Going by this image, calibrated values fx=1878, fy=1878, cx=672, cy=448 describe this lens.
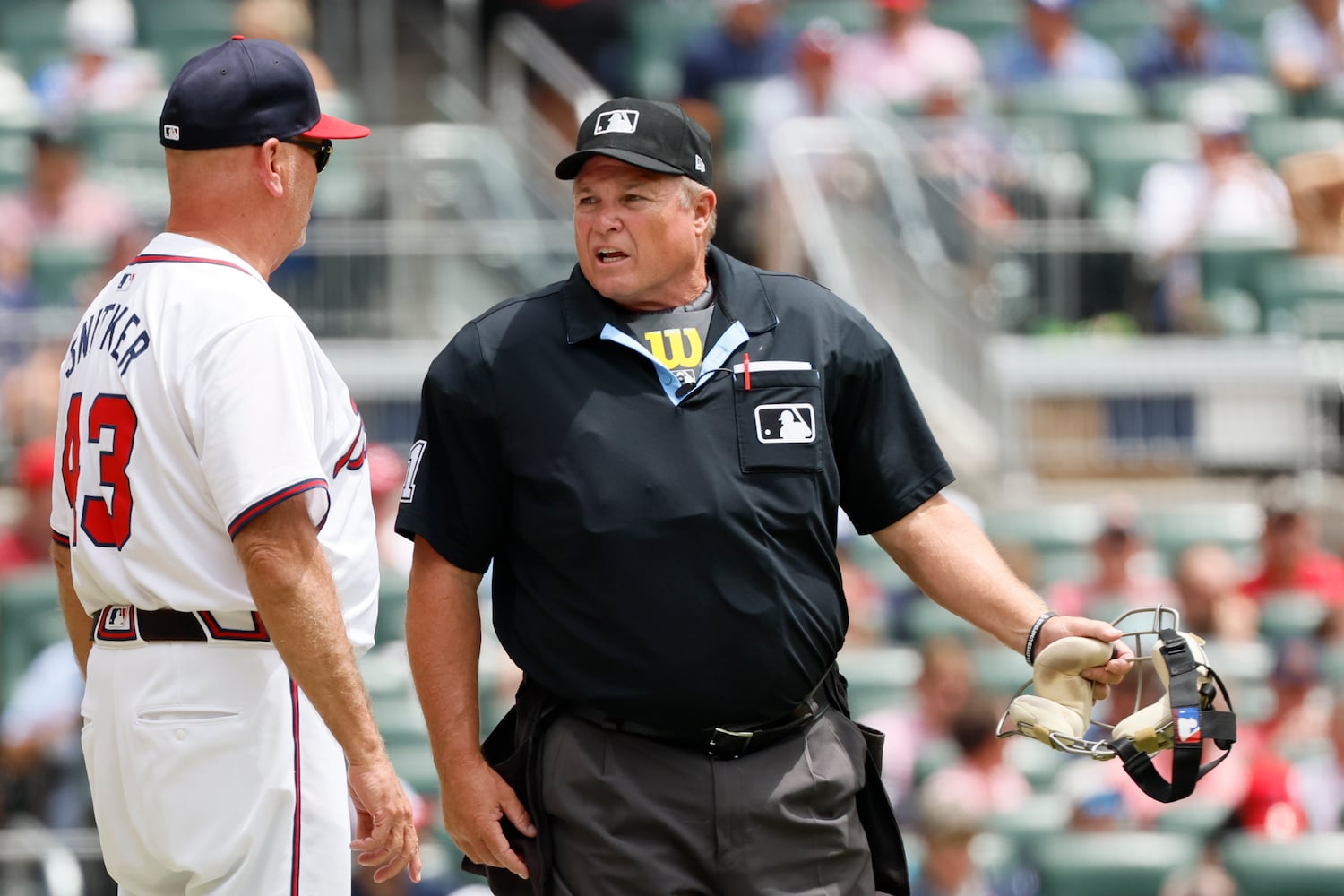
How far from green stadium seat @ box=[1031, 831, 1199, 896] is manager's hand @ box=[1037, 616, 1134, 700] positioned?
3184 millimetres

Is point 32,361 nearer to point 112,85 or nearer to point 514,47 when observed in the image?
point 112,85

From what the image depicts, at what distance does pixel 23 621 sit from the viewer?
7.00 m

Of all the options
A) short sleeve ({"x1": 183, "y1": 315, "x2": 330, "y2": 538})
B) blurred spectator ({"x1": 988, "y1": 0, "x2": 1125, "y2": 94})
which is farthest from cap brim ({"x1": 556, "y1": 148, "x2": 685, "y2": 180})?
blurred spectator ({"x1": 988, "y1": 0, "x2": 1125, "y2": 94})

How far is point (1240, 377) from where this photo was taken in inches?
357

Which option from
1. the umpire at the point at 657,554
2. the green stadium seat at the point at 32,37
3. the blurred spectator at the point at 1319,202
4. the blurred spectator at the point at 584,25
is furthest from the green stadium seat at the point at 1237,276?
the umpire at the point at 657,554

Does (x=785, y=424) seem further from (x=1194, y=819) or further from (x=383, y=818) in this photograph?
(x=1194, y=819)

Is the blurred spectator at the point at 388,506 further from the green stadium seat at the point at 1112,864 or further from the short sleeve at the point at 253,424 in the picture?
the short sleeve at the point at 253,424

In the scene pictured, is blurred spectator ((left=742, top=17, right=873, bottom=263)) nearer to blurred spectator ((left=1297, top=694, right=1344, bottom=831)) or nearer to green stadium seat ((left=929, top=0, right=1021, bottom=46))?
green stadium seat ((left=929, top=0, right=1021, bottom=46))

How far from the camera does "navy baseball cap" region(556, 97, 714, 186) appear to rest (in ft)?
10.6

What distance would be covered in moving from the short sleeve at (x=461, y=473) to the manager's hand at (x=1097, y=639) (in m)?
0.98

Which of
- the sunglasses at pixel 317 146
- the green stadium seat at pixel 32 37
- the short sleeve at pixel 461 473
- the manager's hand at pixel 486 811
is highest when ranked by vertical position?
the green stadium seat at pixel 32 37

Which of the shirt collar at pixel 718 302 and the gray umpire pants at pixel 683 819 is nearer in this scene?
the gray umpire pants at pixel 683 819

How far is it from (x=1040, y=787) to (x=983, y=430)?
2.33 meters

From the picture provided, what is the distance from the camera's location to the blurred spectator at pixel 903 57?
35.5 ft
